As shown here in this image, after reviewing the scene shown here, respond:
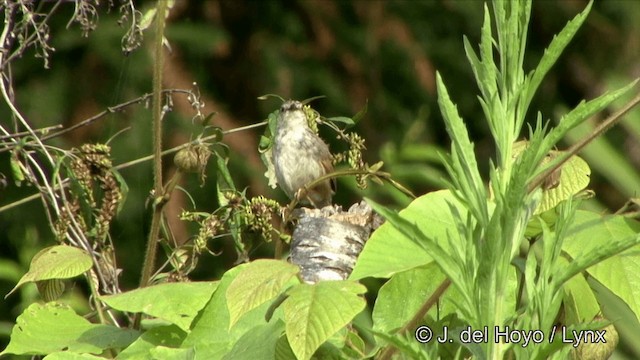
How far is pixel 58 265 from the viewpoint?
1.07 meters

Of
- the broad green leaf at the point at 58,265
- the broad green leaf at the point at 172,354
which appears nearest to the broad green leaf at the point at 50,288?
the broad green leaf at the point at 58,265

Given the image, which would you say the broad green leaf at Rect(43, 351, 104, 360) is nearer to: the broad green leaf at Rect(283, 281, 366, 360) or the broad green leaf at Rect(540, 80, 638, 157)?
the broad green leaf at Rect(283, 281, 366, 360)

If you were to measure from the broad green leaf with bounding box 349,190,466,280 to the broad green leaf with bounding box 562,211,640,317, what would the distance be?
0.11 m

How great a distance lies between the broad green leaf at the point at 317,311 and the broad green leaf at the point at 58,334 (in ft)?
0.80

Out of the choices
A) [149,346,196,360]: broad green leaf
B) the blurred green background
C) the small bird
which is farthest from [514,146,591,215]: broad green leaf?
the blurred green background

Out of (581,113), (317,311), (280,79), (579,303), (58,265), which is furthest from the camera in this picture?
(280,79)

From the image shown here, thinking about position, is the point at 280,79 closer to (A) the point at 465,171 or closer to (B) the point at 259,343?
(B) the point at 259,343

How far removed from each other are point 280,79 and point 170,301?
2958 mm

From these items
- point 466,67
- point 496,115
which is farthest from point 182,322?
point 466,67

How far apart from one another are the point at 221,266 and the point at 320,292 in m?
3.03

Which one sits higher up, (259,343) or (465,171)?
(465,171)

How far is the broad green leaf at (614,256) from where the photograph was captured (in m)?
0.94

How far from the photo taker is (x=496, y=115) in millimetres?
734

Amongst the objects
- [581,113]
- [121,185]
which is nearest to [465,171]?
[581,113]
